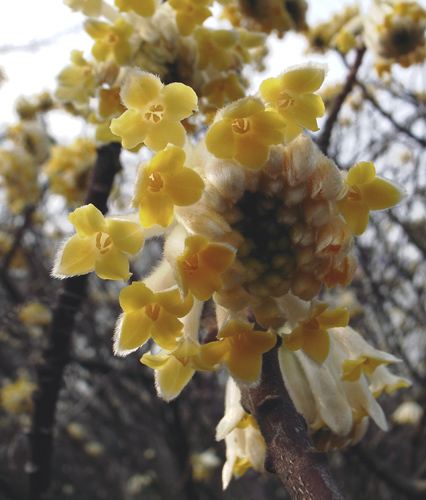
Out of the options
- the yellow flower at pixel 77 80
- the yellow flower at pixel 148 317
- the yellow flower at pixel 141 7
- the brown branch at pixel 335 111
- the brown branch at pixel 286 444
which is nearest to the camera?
the brown branch at pixel 286 444

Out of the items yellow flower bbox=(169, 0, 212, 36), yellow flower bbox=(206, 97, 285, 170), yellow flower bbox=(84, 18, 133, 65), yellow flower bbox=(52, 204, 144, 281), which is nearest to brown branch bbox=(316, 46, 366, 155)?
yellow flower bbox=(169, 0, 212, 36)

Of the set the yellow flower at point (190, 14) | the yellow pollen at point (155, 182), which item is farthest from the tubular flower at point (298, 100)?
the yellow flower at point (190, 14)

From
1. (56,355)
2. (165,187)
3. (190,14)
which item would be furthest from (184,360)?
(56,355)

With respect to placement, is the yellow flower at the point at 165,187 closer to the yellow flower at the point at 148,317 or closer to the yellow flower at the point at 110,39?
the yellow flower at the point at 148,317

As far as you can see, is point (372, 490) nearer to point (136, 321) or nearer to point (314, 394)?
point (314, 394)

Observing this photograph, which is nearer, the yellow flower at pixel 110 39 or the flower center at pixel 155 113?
the flower center at pixel 155 113

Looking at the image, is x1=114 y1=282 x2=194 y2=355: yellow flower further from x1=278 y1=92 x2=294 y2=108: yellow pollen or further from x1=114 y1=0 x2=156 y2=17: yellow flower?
x1=114 y1=0 x2=156 y2=17: yellow flower

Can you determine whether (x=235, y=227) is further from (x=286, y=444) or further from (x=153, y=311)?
(x=286, y=444)
